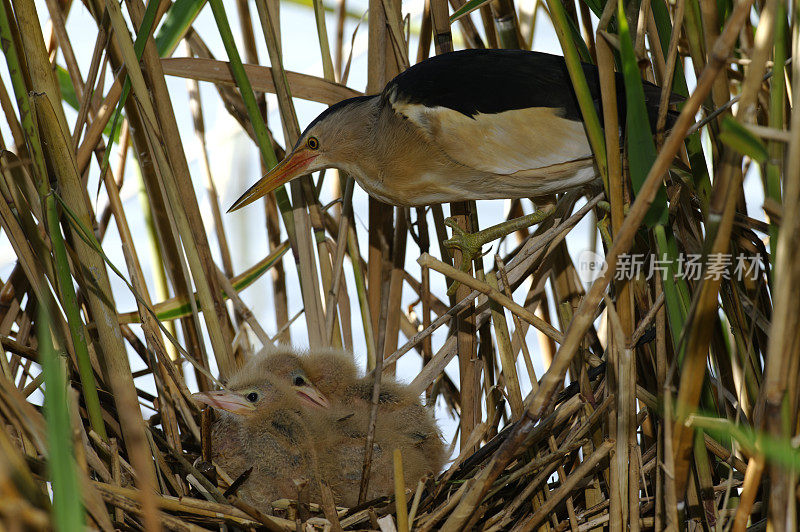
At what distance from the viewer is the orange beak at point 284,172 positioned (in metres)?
1.21

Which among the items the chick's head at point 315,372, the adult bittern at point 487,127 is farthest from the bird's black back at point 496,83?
the chick's head at point 315,372

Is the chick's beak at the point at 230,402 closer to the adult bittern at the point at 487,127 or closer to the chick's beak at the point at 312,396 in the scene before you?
the chick's beak at the point at 312,396

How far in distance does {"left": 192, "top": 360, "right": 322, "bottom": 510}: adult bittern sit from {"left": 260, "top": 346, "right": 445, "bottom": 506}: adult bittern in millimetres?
27

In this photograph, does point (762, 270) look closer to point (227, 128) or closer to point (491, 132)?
point (491, 132)

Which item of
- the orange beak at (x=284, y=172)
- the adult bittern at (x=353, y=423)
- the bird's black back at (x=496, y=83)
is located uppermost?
the bird's black back at (x=496, y=83)

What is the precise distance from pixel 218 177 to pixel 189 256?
0.90m

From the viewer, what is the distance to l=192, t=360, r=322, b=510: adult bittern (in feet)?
3.47

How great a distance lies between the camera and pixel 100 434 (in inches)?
37.6

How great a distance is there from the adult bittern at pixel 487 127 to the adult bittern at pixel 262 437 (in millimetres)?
347

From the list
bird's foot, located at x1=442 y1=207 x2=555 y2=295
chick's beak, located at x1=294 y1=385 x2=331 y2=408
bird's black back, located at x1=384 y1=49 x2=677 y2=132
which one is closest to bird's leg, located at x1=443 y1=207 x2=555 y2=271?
bird's foot, located at x1=442 y1=207 x2=555 y2=295

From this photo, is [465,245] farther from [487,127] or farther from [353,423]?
[353,423]

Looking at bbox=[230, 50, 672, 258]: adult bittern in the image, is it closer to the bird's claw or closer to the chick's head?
the bird's claw

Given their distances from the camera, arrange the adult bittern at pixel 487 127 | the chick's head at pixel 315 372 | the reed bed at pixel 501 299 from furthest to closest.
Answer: the chick's head at pixel 315 372
the adult bittern at pixel 487 127
the reed bed at pixel 501 299

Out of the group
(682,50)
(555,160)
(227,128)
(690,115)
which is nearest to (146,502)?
(690,115)
